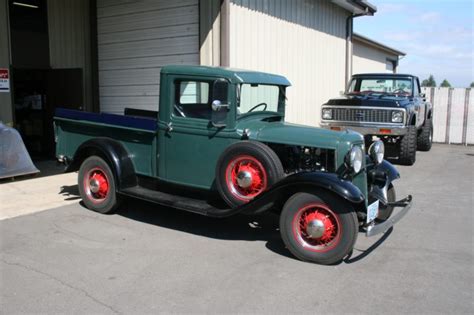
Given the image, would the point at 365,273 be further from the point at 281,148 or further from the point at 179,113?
the point at 179,113

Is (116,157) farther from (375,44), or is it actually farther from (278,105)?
(375,44)

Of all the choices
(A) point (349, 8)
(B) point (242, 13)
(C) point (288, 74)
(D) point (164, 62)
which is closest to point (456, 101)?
(A) point (349, 8)

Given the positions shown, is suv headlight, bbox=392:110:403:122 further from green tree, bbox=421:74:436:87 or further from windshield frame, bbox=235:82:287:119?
green tree, bbox=421:74:436:87

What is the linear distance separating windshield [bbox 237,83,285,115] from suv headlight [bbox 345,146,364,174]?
1300mm

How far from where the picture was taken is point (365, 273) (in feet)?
13.1

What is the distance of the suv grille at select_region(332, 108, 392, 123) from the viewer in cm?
→ 952

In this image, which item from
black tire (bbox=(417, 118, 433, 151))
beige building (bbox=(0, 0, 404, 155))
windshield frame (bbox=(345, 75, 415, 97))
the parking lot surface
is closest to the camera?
the parking lot surface

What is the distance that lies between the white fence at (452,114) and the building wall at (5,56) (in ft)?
40.7

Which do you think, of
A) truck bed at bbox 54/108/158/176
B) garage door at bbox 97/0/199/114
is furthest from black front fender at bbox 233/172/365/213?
garage door at bbox 97/0/199/114

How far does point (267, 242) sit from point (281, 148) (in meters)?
1.02

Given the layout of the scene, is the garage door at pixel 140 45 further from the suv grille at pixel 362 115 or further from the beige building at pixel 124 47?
the suv grille at pixel 362 115

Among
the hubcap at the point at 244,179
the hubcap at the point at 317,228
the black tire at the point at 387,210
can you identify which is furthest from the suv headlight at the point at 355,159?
the black tire at the point at 387,210

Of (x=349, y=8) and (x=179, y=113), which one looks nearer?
(x=179, y=113)

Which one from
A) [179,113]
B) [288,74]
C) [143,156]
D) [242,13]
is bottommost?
[143,156]
